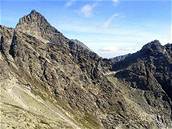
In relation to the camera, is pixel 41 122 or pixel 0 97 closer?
pixel 41 122

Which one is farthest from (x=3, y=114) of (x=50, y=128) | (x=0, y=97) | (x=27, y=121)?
(x=0, y=97)

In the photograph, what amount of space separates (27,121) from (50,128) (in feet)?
36.0

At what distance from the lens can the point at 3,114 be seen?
418ft

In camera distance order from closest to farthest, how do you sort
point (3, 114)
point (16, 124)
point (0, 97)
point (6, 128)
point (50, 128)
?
1. point (6, 128)
2. point (16, 124)
3. point (3, 114)
4. point (50, 128)
5. point (0, 97)

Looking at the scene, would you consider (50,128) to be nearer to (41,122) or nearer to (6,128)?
(41,122)

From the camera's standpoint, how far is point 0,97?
19862cm

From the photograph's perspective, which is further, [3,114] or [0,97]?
[0,97]

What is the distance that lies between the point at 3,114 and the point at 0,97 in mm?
73169

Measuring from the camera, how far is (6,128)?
10438 cm

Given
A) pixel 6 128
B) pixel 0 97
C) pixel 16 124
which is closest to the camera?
pixel 6 128

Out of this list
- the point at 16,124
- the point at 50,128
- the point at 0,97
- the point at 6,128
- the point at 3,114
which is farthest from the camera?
the point at 0,97

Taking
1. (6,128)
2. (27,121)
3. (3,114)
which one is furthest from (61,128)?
(6,128)

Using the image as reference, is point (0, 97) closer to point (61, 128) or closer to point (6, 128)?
point (61, 128)

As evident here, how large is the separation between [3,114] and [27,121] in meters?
10.3
